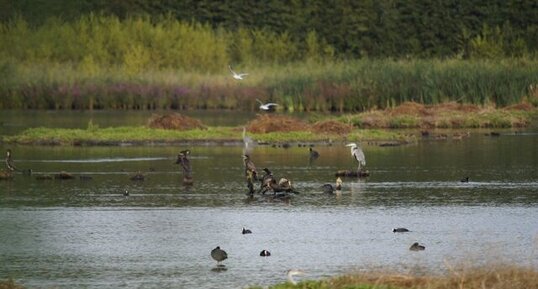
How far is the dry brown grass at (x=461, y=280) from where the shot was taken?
1458cm

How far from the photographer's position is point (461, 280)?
14.7m

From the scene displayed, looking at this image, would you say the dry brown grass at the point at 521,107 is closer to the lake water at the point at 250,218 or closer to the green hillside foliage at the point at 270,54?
the green hillside foliage at the point at 270,54

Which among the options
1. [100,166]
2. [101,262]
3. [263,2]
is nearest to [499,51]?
[263,2]

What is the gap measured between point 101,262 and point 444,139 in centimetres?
2211

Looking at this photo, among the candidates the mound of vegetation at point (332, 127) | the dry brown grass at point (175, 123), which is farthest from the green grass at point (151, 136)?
the dry brown grass at point (175, 123)

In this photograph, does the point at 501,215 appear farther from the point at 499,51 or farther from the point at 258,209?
the point at 499,51

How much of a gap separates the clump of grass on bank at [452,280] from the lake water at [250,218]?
31cm

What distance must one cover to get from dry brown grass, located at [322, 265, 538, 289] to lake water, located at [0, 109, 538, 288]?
0.30 meters

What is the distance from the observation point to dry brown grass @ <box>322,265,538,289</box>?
1458 centimetres

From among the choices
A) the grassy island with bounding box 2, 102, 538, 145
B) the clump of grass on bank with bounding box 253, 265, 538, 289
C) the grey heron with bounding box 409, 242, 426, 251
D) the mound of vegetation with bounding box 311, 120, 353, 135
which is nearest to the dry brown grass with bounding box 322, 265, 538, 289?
the clump of grass on bank with bounding box 253, 265, 538, 289

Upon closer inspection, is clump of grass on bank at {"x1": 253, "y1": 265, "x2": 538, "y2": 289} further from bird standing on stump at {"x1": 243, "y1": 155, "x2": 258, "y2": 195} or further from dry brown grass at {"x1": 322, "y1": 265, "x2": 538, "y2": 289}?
bird standing on stump at {"x1": 243, "y1": 155, "x2": 258, "y2": 195}

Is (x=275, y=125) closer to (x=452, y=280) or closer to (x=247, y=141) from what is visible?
(x=247, y=141)

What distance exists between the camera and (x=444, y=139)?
38906mm

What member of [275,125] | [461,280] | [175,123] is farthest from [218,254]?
[175,123]
